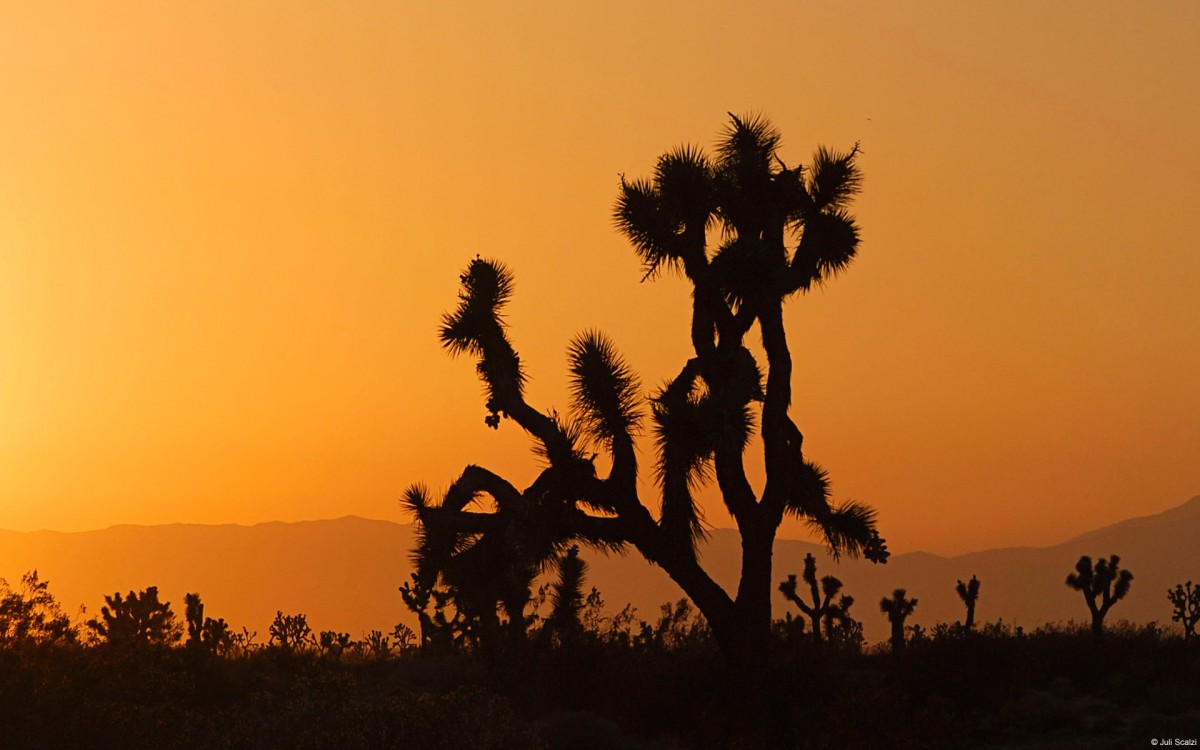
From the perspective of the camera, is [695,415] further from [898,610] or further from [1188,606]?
[1188,606]

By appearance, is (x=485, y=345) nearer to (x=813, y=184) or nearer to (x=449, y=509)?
(x=449, y=509)

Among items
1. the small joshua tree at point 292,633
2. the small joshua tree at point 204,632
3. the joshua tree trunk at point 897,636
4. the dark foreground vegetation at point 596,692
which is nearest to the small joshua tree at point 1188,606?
the dark foreground vegetation at point 596,692

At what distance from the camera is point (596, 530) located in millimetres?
20234

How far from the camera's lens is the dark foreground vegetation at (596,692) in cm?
1638

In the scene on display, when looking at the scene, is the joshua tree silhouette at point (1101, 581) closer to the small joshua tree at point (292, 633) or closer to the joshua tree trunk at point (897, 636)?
the joshua tree trunk at point (897, 636)

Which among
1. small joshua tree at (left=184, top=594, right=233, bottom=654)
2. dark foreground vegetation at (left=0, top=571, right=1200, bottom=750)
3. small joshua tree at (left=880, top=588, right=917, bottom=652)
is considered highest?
small joshua tree at (left=184, top=594, right=233, bottom=654)

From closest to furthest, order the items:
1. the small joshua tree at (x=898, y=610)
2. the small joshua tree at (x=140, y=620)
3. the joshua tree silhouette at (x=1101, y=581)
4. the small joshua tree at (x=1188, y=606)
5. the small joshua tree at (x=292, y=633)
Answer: the small joshua tree at (x=898, y=610) → the joshua tree silhouette at (x=1101, y=581) → the small joshua tree at (x=140, y=620) → the small joshua tree at (x=292, y=633) → the small joshua tree at (x=1188, y=606)

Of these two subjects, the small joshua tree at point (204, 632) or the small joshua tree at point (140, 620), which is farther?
the small joshua tree at point (140, 620)

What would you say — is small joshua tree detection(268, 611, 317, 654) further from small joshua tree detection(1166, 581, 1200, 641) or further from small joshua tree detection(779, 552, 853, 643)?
small joshua tree detection(1166, 581, 1200, 641)

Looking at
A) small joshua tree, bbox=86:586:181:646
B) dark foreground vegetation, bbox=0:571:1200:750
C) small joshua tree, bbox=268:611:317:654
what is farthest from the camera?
small joshua tree, bbox=268:611:317:654

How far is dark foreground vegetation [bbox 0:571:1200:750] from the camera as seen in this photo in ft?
53.7

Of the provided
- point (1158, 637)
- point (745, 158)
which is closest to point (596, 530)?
point (745, 158)

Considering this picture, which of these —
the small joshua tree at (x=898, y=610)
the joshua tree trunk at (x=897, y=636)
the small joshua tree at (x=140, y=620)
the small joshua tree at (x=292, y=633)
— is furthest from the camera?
the small joshua tree at (x=292, y=633)

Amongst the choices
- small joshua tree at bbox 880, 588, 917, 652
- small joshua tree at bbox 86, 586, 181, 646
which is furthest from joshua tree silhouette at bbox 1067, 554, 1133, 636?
small joshua tree at bbox 86, 586, 181, 646
